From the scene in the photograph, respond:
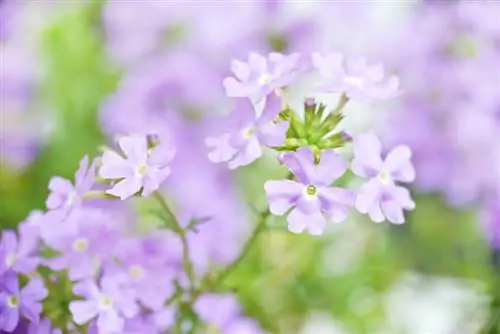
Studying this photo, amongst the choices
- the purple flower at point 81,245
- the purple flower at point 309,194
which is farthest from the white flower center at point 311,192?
the purple flower at point 81,245

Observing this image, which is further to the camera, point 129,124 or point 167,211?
point 129,124

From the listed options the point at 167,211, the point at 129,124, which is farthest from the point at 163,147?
the point at 129,124

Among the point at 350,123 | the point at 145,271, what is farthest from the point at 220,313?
the point at 350,123

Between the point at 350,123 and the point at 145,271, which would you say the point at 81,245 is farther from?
the point at 350,123

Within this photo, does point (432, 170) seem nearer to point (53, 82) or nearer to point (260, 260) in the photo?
point (260, 260)

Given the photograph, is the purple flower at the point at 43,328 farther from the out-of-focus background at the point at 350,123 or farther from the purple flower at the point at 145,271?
the out-of-focus background at the point at 350,123

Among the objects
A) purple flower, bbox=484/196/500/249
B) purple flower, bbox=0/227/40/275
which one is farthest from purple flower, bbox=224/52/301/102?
purple flower, bbox=484/196/500/249
